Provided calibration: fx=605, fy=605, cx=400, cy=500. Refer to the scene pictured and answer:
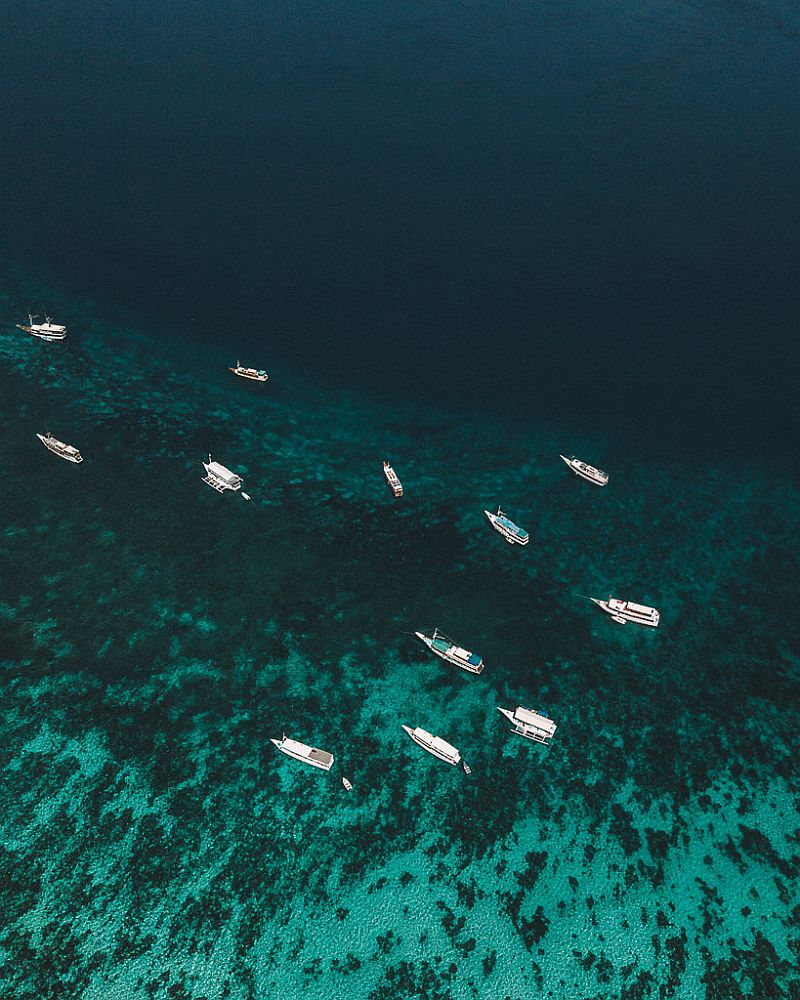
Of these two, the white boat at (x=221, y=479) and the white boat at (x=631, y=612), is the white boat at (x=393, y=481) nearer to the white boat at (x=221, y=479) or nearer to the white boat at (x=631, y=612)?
the white boat at (x=221, y=479)

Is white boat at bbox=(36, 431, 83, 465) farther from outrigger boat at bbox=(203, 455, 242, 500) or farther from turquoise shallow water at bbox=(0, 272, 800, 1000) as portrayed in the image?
outrigger boat at bbox=(203, 455, 242, 500)

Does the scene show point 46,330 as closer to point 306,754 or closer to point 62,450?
point 62,450

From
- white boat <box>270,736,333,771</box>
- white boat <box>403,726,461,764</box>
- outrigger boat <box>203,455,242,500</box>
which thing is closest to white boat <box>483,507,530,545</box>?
white boat <box>403,726,461,764</box>

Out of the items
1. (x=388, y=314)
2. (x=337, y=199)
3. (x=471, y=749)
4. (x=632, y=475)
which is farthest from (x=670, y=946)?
(x=337, y=199)

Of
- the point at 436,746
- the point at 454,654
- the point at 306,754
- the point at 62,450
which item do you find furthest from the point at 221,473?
the point at 436,746

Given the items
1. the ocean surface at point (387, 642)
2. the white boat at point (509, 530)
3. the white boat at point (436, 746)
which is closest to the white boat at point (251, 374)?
the ocean surface at point (387, 642)

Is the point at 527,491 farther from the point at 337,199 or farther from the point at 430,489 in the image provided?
the point at 337,199

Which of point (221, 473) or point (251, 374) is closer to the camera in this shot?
point (221, 473)
